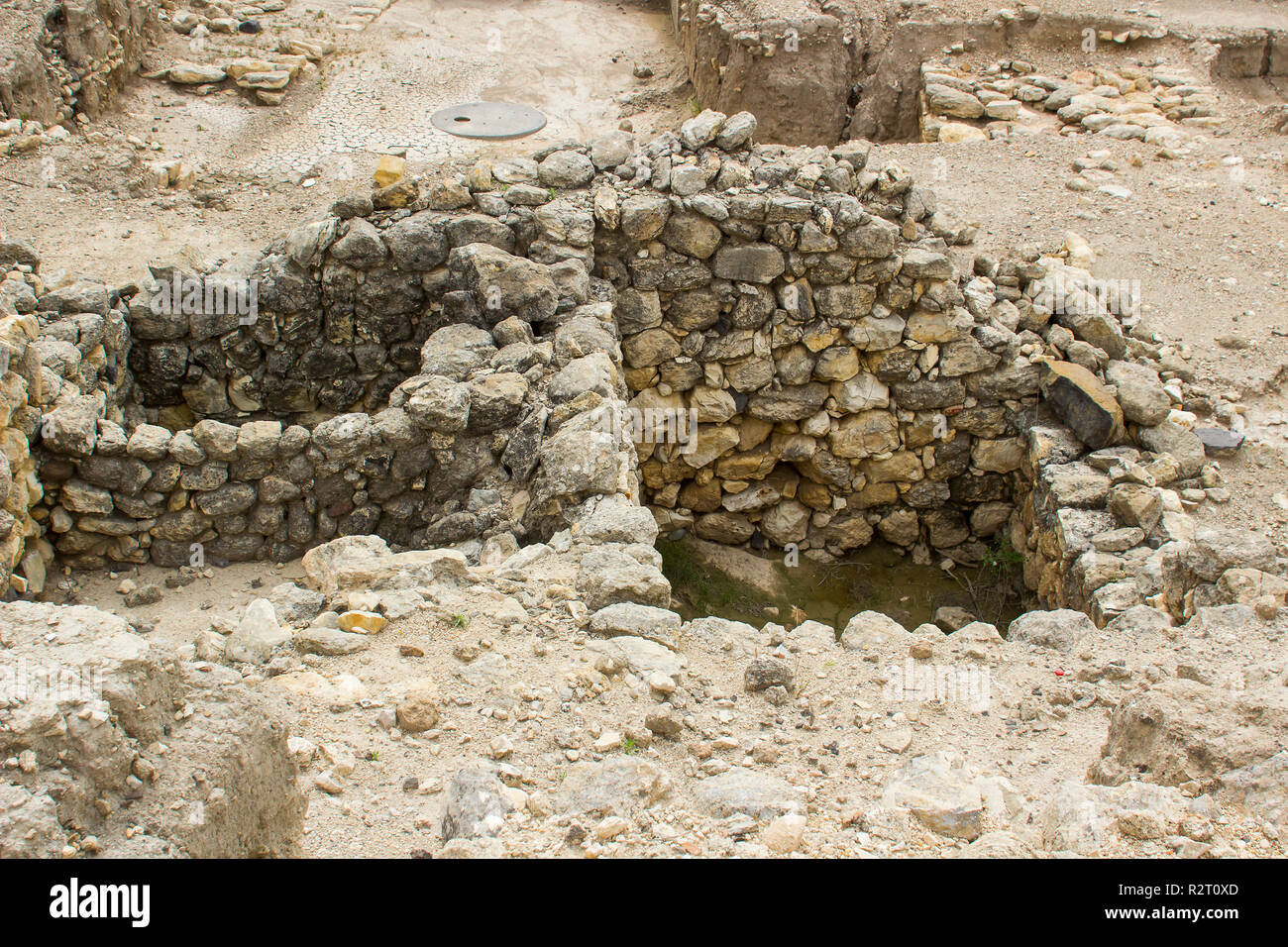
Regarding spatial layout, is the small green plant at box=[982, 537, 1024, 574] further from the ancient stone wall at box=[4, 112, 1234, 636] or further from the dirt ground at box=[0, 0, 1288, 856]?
the dirt ground at box=[0, 0, 1288, 856]

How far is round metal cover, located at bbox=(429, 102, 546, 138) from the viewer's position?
12.3 metres

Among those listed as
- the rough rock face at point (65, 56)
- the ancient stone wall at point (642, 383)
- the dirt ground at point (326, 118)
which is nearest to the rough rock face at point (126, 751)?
the ancient stone wall at point (642, 383)

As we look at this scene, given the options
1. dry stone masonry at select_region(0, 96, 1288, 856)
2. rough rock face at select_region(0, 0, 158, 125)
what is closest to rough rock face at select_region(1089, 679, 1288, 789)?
dry stone masonry at select_region(0, 96, 1288, 856)

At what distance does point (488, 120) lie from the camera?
1262cm

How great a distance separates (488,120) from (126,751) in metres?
11.0

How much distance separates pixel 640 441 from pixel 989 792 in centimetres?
473

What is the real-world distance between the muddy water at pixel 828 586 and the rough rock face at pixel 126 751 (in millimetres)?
4563

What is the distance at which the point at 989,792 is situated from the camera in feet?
11.8

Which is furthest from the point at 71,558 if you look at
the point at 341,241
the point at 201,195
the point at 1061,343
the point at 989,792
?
the point at 1061,343

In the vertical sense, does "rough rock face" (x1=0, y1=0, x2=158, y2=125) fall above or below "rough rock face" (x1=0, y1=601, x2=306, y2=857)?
above

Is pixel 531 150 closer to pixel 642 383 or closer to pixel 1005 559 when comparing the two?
pixel 642 383

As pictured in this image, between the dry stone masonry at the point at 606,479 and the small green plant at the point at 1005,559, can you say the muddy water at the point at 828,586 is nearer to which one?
the small green plant at the point at 1005,559

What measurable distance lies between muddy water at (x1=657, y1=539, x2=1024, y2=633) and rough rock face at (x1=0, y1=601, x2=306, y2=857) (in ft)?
15.0

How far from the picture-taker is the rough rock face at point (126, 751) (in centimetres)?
271
